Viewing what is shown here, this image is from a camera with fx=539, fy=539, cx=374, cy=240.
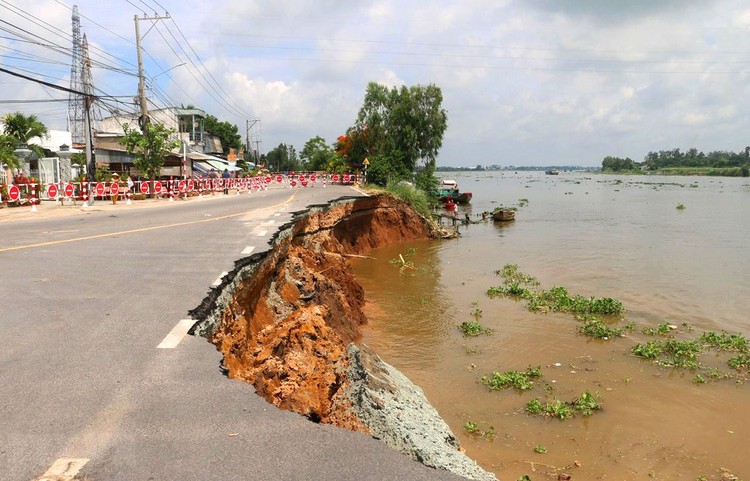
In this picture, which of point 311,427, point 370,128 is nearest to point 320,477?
point 311,427

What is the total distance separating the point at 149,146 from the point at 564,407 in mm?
28780

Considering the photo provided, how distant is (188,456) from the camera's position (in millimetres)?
3371

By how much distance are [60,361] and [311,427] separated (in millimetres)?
2597

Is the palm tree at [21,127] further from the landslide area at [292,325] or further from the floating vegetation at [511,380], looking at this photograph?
the floating vegetation at [511,380]

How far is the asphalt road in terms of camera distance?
3.28 meters

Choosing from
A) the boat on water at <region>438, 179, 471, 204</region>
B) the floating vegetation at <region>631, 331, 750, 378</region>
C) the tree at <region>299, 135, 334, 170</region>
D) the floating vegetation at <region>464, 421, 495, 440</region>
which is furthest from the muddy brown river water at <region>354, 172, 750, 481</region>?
the tree at <region>299, 135, 334, 170</region>

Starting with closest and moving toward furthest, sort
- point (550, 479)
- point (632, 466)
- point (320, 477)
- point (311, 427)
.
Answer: point (320, 477), point (311, 427), point (550, 479), point (632, 466)

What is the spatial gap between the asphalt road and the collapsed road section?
22 cm

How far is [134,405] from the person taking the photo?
13.1 ft

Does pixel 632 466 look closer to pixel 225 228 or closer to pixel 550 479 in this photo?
pixel 550 479

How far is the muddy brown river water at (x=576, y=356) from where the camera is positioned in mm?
6094

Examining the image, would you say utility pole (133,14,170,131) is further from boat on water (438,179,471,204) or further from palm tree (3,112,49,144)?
boat on water (438,179,471,204)

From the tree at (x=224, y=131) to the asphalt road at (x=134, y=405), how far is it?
7983 cm

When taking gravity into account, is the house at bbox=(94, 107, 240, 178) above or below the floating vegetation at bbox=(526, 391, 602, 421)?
above
